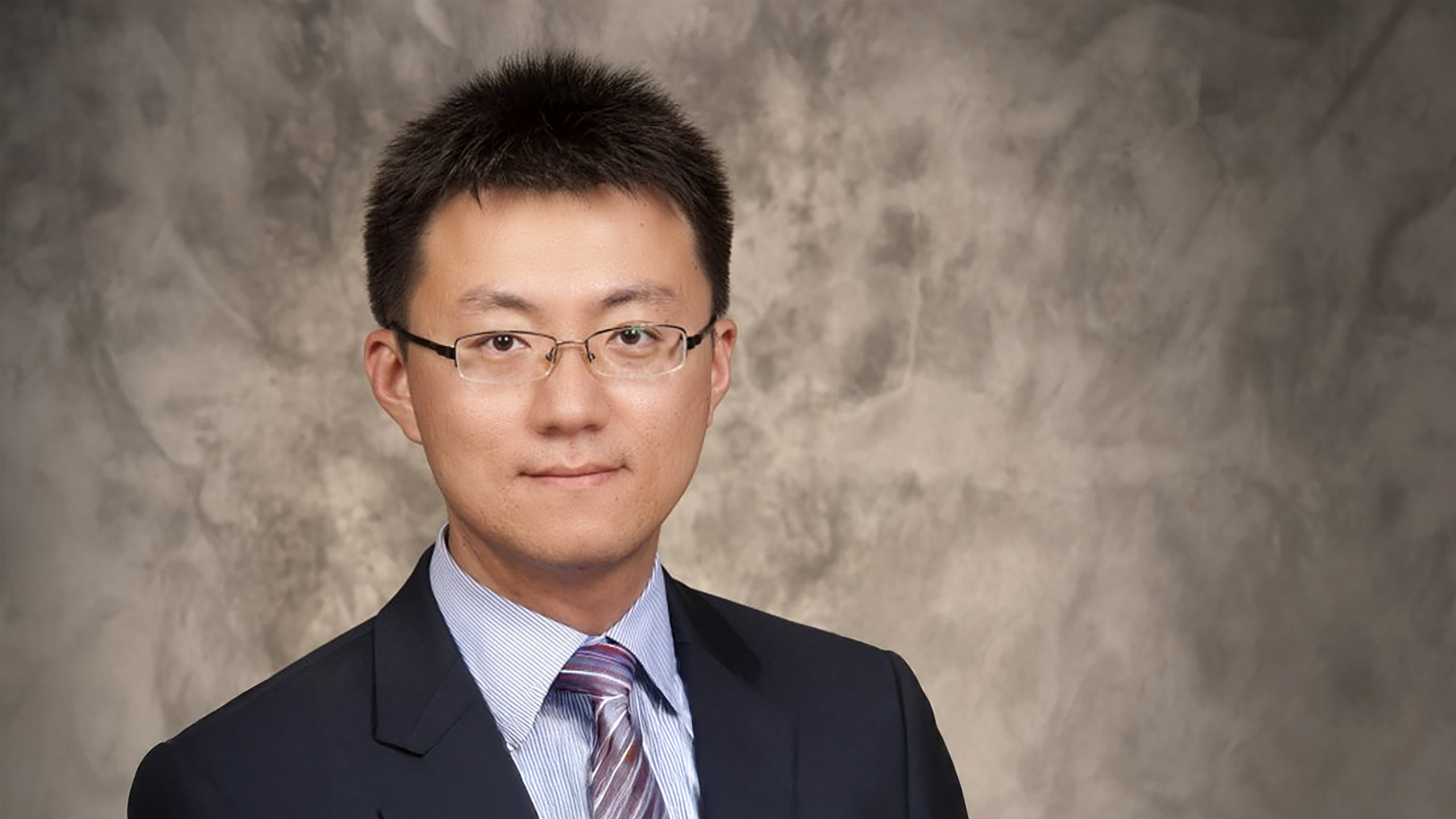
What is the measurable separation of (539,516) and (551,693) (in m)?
0.25

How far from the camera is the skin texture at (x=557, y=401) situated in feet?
7.58

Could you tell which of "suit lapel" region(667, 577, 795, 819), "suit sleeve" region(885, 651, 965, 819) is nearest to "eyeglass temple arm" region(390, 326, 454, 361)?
"suit lapel" region(667, 577, 795, 819)

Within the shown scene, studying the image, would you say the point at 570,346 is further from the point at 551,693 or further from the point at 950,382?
the point at 950,382

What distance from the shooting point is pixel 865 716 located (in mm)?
2680

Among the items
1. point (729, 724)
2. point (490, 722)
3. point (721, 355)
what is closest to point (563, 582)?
point (490, 722)

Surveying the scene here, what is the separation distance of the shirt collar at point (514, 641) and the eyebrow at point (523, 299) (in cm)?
37

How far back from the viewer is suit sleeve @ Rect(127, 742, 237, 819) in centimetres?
227

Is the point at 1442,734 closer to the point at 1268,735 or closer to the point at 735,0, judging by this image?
the point at 1268,735

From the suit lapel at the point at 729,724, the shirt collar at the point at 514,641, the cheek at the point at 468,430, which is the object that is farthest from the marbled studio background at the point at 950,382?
the cheek at the point at 468,430

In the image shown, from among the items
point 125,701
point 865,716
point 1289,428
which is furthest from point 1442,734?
point 125,701

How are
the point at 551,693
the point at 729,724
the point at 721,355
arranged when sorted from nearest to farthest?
the point at 551,693 → the point at 729,724 → the point at 721,355

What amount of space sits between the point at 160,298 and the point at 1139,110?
6.96 ft

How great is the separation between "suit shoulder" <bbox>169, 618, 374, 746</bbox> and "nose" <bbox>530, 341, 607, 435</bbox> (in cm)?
41

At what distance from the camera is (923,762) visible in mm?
2701
